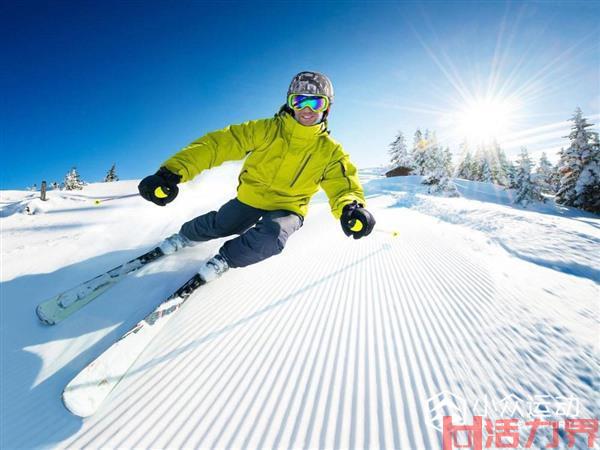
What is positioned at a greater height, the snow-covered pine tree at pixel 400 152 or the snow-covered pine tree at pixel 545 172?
the snow-covered pine tree at pixel 400 152

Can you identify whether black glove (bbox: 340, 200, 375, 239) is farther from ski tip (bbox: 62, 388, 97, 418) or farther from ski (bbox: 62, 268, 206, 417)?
ski tip (bbox: 62, 388, 97, 418)

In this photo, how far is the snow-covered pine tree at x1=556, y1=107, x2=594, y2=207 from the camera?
21.2 meters

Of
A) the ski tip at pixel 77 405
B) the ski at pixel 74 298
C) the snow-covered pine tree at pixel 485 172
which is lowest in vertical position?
the snow-covered pine tree at pixel 485 172

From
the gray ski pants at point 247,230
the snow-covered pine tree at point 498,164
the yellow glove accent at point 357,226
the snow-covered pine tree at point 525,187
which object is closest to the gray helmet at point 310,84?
the gray ski pants at point 247,230

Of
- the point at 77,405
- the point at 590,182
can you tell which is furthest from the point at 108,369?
the point at 590,182

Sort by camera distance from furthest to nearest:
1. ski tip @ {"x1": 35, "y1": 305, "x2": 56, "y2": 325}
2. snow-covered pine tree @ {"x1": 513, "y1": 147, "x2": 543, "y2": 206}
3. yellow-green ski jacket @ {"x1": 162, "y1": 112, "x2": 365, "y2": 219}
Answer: snow-covered pine tree @ {"x1": 513, "y1": 147, "x2": 543, "y2": 206} < yellow-green ski jacket @ {"x1": 162, "y1": 112, "x2": 365, "y2": 219} < ski tip @ {"x1": 35, "y1": 305, "x2": 56, "y2": 325}

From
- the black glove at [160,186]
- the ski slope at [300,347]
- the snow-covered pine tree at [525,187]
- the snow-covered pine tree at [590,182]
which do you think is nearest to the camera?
the ski slope at [300,347]

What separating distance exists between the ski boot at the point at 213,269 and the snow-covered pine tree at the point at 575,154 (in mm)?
29745

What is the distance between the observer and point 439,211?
333 inches

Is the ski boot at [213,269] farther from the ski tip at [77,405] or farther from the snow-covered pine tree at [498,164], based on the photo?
the snow-covered pine tree at [498,164]

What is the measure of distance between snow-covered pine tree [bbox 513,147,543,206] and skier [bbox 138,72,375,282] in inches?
1104

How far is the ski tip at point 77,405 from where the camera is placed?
1.29m

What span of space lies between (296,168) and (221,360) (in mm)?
2044

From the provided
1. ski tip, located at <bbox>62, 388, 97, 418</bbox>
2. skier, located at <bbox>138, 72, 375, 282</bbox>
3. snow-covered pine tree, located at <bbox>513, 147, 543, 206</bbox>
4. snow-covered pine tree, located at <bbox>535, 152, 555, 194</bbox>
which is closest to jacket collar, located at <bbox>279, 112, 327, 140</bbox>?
skier, located at <bbox>138, 72, 375, 282</bbox>
